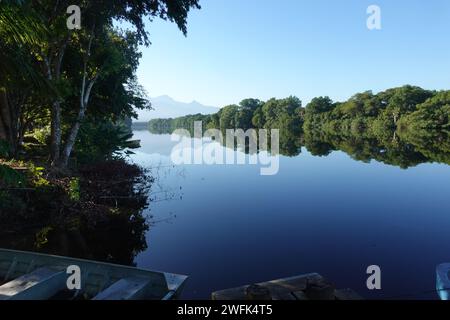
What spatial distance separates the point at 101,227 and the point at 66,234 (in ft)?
4.44

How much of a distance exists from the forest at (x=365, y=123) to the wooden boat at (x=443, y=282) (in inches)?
974

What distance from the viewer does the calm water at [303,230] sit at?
991 cm

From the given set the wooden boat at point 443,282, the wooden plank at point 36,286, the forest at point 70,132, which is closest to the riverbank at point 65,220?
the forest at point 70,132

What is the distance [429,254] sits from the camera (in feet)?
36.6

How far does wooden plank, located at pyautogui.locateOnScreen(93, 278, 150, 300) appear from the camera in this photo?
6.63m

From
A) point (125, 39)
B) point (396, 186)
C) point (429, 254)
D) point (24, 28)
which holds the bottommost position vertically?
point (429, 254)

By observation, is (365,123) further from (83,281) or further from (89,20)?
(83,281)

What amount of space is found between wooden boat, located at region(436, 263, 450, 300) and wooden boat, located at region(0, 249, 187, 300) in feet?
17.7

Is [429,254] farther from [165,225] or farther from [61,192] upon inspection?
Result: [61,192]

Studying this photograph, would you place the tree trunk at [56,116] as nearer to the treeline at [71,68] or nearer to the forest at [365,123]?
the treeline at [71,68]

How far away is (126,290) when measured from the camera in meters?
6.91

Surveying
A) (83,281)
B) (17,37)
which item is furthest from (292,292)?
(17,37)

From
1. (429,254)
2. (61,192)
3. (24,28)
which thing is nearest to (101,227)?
(61,192)
